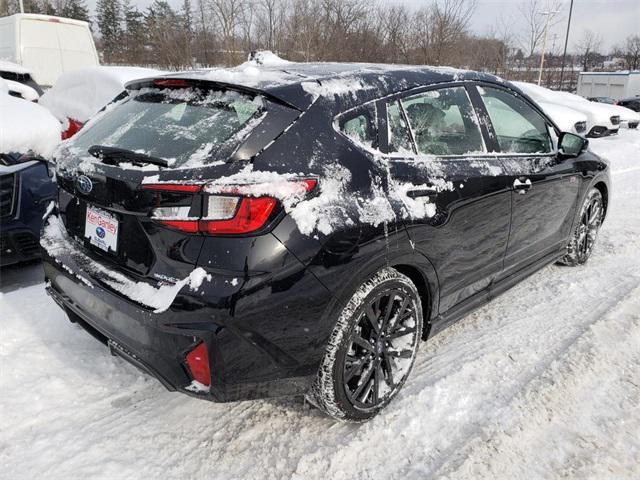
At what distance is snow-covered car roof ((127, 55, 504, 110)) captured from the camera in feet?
7.32

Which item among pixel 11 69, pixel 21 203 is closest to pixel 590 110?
pixel 11 69

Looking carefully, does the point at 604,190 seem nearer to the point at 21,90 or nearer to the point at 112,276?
the point at 112,276

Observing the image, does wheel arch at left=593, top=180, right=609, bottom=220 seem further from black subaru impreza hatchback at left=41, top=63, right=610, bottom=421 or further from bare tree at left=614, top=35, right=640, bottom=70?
bare tree at left=614, top=35, right=640, bottom=70

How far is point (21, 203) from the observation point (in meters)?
3.78

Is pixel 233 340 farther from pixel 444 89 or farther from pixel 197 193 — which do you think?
pixel 444 89

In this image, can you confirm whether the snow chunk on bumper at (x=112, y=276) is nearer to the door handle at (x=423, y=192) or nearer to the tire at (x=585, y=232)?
the door handle at (x=423, y=192)

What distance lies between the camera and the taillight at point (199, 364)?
1.98m

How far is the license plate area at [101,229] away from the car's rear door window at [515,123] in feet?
7.60

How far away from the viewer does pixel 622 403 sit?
269 cm

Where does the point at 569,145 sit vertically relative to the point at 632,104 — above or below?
below

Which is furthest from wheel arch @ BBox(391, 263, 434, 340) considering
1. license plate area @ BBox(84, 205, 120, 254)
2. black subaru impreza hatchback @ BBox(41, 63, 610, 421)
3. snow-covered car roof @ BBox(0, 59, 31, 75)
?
snow-covered car roof @ BBox(0, 59, 31, 75)

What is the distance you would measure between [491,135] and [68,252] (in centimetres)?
251

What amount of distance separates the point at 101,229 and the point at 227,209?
28.3 inches

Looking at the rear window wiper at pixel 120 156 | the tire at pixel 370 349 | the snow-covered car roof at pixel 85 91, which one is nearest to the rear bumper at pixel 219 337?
the tire at pixel 370 349
